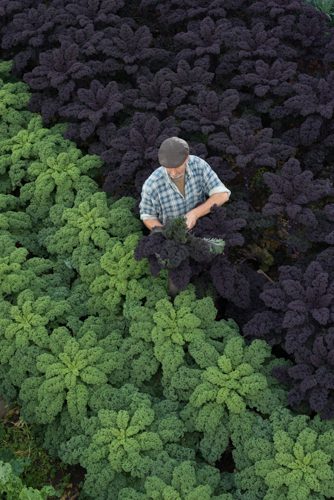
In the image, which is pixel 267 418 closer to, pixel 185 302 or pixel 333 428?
pixel 333 428

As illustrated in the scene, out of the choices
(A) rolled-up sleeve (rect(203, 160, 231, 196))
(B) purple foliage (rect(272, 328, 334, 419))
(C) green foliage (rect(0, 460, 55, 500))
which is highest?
(A) rolled-up sleeve (rect(203, 160, 231, 196))

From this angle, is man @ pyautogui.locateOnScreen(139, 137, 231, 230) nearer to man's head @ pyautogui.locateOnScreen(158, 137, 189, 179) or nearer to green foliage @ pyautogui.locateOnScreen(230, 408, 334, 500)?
man's head @ pyautogui.locateOnScreen(158, 137, 189, 179)

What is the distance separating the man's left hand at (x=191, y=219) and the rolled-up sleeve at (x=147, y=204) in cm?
21

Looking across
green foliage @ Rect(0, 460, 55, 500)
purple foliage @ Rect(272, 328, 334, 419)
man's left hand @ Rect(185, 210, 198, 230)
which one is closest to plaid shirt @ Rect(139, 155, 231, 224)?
man's left hand @ Rect(185, 210, 198, 230)

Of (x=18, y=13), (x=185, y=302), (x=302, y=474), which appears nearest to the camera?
(x=302, y=474)

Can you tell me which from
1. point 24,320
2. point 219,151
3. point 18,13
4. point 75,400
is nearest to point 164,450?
point 75,400

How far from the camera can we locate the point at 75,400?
11.6 feet

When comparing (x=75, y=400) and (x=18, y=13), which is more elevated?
(x=18, y=13)

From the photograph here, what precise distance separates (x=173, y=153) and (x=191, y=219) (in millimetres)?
440

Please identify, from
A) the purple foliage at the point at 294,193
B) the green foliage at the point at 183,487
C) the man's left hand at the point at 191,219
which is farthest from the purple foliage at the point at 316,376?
the man's left hand at the point at 191,219

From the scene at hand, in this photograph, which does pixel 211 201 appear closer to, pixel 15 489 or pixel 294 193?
pixel 294 193

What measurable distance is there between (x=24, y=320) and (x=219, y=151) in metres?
1.72

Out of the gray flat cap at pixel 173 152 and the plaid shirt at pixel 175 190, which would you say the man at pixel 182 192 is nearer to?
the plaid shirt at pixel 175 190

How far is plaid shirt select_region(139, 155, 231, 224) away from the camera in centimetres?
363
